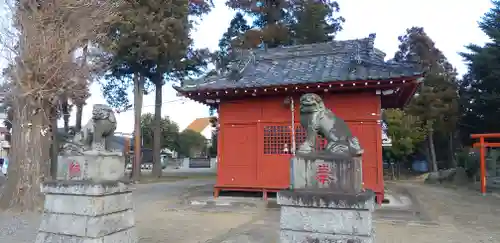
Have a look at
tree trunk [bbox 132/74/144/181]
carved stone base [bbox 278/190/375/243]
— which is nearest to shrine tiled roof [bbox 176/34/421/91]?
carved stone base [bbox 278/190/375/243]

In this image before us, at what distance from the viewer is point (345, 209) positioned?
13.9ft

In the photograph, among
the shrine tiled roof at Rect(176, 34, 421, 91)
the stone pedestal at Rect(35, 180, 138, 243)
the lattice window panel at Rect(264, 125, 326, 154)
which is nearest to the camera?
the stone pedestal at Rect(35, 180, 138, 243)

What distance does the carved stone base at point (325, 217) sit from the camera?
4.19 m

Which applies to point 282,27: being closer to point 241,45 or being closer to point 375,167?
point 241,45

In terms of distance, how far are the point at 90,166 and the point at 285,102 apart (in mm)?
6853

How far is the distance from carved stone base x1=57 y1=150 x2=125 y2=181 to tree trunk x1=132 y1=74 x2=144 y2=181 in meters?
18.0

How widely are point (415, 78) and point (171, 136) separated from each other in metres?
39.6

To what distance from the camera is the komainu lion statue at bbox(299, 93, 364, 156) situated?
178 inches

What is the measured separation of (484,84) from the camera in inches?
899

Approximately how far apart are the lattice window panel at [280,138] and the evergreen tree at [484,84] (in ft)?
50.8

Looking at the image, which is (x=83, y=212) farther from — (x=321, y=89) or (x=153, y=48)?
(x=153, y=48)

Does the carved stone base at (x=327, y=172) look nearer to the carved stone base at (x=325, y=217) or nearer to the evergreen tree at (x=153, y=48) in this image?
the carved stone base at (x=325, y=217)

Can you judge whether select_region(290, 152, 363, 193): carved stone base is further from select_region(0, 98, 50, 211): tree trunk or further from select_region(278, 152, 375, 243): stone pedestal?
select_region(0, 98, 50, 211): tree trunk

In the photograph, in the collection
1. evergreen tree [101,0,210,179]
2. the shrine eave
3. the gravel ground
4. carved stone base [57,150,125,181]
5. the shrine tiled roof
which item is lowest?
the gravel ground
